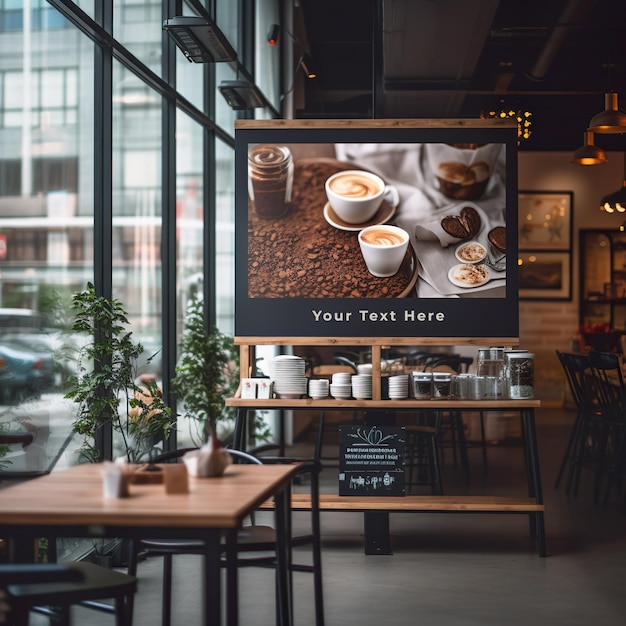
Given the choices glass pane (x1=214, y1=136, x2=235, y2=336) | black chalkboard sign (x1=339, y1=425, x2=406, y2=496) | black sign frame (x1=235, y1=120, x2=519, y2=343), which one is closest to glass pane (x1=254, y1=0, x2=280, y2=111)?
glass pane (x1=214, y1=136, x2=235, y2=336)

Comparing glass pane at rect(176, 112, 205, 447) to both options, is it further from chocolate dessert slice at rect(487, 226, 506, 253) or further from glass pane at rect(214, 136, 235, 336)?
chocolate dessert slice at rect(487, 226, 506, 253)

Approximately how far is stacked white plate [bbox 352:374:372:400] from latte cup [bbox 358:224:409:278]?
587mm

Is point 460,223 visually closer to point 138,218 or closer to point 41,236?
point 138,218

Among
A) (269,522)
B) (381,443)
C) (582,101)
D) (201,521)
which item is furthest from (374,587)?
(582,101)

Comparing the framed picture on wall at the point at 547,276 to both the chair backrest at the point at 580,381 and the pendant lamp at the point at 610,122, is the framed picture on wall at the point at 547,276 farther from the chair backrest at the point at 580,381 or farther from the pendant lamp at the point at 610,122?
the chair backrest at the point at 580,381

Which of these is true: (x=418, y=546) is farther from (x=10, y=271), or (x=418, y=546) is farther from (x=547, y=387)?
(x=547, y=387)

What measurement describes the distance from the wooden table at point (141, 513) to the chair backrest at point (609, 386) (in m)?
4.61

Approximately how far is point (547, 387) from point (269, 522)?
9.67 metres

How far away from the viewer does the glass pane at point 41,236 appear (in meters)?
4.17

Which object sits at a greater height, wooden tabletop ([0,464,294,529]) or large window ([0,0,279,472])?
large window ([0,0,279,472])

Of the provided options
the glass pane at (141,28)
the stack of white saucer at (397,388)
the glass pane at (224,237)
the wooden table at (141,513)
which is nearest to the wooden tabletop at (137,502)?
the wooden table at (141,513)

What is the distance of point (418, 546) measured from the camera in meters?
5.71

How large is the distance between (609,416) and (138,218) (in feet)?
12.0

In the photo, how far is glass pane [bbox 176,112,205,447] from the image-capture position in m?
7.21
